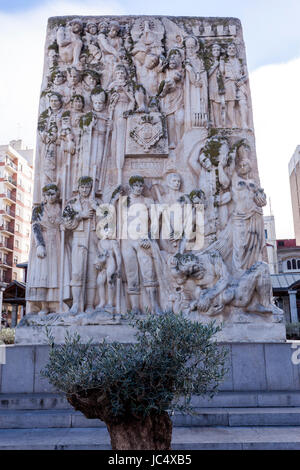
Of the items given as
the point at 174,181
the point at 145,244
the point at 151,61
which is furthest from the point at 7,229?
the point at 145,244

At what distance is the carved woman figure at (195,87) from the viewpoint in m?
10.1

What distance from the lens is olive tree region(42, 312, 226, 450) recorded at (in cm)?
383

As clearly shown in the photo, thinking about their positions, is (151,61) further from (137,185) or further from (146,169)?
(137,185)

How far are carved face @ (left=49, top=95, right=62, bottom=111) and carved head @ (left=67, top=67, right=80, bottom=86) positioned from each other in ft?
1.96

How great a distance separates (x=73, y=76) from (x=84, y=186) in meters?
3.14

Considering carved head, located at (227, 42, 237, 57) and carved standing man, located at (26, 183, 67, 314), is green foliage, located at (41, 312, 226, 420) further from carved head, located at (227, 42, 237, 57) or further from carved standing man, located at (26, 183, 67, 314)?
carved head, located at (227, 42, 237, 57)

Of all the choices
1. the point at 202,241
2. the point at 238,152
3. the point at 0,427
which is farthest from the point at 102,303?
the point at 238,152

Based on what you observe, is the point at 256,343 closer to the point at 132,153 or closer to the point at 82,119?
the point at 132,153

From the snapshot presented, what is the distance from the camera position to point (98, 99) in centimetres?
1026

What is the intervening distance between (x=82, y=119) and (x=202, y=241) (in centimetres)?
433
